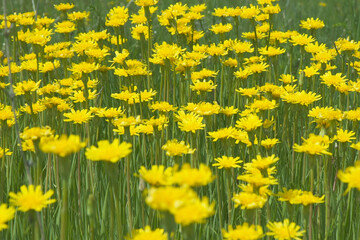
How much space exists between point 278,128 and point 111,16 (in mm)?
1140

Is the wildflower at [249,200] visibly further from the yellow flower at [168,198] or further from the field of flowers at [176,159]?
the yellow flower at [168,198]

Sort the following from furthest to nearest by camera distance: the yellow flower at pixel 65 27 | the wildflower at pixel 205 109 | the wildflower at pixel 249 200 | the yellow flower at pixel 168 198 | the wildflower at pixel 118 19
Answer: the yellow flower at pixel 65 27
the wildflower at pixel 118 19
the wildflower at pixel 205 109
the wildflower at pixel 249 200
the yellow flower at pixel 168 198

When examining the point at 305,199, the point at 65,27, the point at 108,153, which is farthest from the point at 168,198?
the point at 65,27

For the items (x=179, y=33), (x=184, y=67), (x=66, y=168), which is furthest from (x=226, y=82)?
(x=66, y=168)

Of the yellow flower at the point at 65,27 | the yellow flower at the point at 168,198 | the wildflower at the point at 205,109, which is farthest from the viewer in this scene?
the yellow flower at the point at 65,27

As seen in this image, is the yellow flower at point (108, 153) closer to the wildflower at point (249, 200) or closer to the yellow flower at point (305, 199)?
the wildflower at point (249, 200)

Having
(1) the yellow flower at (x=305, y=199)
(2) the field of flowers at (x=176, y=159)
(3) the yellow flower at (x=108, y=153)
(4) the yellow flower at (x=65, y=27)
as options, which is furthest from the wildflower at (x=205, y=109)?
(4) the yellow flower at (x=65, y=27)

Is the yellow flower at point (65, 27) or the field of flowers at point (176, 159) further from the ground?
the yellow flower at point (65, 27)

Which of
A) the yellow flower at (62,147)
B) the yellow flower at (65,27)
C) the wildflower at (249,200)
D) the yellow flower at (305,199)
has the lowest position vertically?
the yellow flower at (305,199)

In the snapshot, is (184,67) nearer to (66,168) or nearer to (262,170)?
(262,170)

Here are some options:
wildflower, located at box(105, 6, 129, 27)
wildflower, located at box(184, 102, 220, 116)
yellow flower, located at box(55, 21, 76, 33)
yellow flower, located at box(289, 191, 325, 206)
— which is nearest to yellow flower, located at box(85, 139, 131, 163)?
yellow flower, located at box(289, 191, 325, 206)

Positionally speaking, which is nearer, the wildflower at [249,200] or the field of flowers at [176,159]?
the field of flowers at [176,159]

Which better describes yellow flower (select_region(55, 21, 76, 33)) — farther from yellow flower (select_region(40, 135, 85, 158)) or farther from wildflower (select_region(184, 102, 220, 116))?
yellow flower (select_region(40, 135, 85, 158))

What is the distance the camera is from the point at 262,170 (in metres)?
1.60
